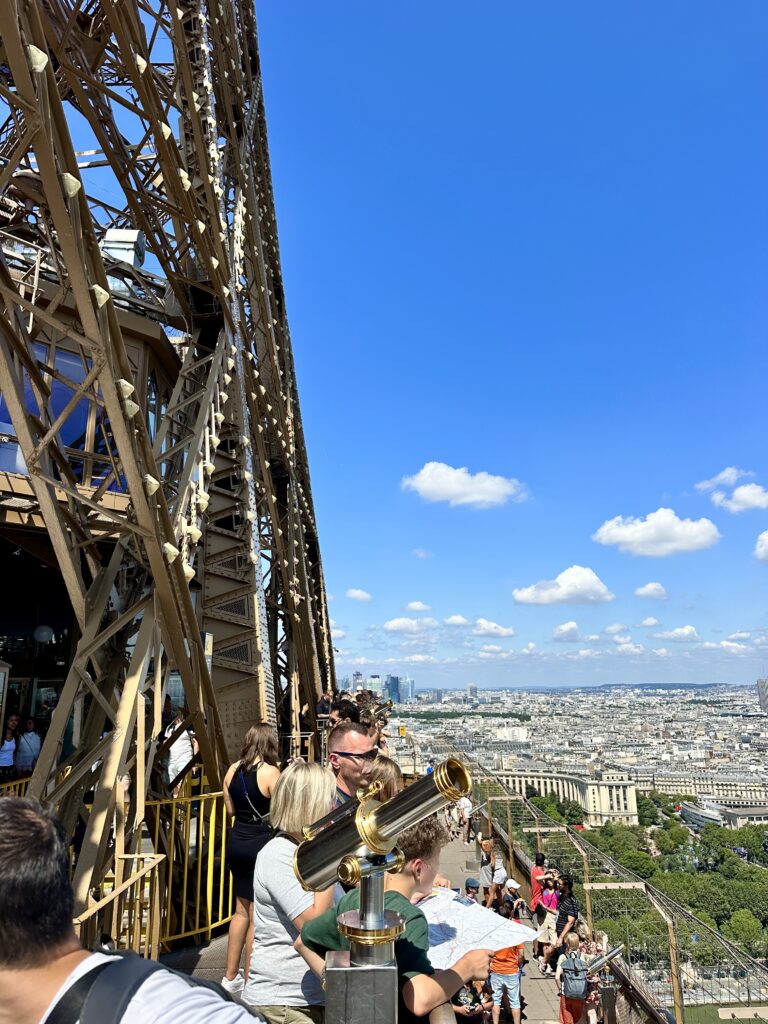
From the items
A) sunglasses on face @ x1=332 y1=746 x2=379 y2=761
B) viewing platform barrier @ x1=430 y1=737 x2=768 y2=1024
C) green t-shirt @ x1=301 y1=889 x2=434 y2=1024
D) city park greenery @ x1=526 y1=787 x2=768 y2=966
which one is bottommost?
city park greenery @ x1=526 y1=787 x2=768 y2=966

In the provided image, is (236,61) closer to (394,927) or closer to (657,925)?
(394,927)

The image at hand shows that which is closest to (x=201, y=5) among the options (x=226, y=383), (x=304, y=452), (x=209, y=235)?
(x=209, y=235)

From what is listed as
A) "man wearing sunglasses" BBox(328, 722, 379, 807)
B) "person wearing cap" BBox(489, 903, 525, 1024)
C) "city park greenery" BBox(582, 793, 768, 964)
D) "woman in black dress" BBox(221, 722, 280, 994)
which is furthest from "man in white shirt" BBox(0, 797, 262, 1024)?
"city park greenery" BBox(582, 793, 768, 964)

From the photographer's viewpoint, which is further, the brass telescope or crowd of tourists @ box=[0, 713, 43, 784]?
crowd of tourists @ box=[0, 713, 43, 784]

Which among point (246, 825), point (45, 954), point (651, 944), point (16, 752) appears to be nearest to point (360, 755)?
point (246, 825)

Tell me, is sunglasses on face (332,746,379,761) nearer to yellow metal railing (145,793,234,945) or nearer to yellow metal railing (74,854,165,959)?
yellow metal railing (74,854,165,959)

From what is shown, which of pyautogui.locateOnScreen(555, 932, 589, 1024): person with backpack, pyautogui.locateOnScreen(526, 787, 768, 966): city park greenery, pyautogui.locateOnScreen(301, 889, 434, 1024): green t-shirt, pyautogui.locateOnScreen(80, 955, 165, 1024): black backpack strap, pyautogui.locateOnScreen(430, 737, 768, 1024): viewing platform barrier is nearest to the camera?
pyautogui.locateOnScreen(80, 955, 165, 1024): black backpack strap
